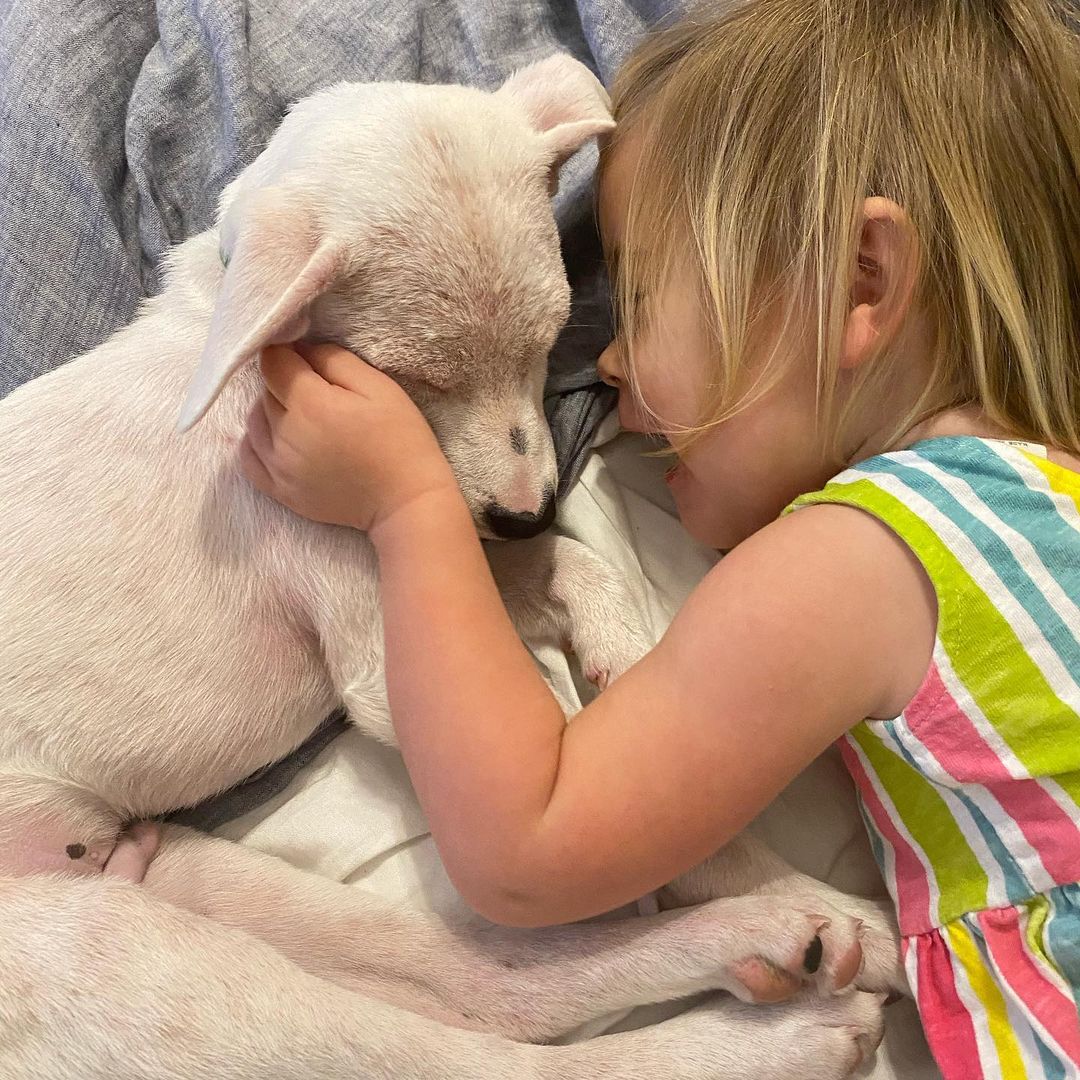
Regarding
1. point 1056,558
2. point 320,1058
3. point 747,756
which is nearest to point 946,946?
point 747,756

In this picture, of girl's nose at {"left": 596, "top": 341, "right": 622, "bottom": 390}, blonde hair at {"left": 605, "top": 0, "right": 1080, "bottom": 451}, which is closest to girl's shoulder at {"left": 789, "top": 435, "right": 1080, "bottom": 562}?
blonde hair at {"left": 605, "top": 0, "right": 1080, "bottom": 451}

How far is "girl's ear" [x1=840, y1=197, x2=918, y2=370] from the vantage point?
129cm

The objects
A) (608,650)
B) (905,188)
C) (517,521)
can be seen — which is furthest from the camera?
(608,650)

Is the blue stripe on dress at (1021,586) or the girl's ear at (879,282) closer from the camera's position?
the blue stripe on dress at (1021,586)

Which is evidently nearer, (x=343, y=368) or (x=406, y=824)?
(x=343, y=368)

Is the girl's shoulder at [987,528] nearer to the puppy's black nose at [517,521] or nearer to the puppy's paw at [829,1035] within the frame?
the puppy's black nose at [517,521]

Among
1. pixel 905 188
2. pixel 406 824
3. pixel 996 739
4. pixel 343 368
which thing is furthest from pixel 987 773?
pixel 343 368

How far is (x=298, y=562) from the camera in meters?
1.47

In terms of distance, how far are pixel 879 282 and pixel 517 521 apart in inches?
24.6

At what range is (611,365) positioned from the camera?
1.59 metres

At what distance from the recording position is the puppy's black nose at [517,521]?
55.2 inches

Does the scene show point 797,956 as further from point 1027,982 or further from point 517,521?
point 517,521

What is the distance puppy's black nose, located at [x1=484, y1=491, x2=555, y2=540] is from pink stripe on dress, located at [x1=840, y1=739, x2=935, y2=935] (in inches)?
23.5

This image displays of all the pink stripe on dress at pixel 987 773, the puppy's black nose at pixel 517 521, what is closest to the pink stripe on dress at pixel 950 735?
the pink stripe on dress at pixel 987 773
